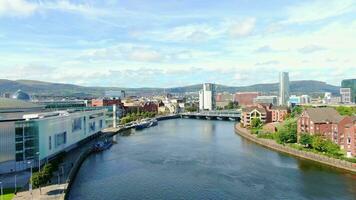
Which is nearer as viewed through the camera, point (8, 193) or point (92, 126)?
point (8, 193)

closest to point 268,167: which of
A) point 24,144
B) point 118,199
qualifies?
point 118,199

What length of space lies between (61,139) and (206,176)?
1404 centimetres

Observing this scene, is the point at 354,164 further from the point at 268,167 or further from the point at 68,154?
the point at 68,154

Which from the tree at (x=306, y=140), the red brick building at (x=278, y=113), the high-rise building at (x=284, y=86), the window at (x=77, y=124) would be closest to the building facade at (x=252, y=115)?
the red brick building at (x=278, y=113)

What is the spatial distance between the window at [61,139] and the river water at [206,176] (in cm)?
285

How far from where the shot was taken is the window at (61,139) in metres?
33.1

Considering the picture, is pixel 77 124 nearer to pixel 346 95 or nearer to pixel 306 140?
pixel 306 140

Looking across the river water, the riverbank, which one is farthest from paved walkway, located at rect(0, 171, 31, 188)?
the riverbank

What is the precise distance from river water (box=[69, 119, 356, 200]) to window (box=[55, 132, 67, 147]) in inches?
112

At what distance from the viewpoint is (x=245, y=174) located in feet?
93.9

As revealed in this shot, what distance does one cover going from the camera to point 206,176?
28.1m

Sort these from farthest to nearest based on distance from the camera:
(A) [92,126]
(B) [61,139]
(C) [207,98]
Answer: (C) [207,98]
(A) [92,126]
(B) [61,139]

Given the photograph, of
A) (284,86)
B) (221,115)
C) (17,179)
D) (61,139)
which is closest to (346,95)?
(284,86)

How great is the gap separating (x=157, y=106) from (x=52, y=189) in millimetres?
88390
